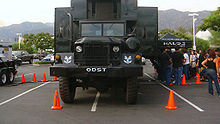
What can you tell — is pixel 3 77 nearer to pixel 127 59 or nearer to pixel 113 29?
pixel 113 29

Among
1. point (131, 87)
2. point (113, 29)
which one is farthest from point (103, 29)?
point (131, 87)

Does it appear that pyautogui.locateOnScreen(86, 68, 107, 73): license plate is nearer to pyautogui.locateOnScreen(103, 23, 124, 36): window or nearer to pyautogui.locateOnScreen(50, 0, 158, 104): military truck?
pyautogui.locateOnScreen(50, 0, 158, 104): military truck

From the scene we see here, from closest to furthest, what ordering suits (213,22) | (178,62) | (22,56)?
(178,62) → (213,22) → (22,56)

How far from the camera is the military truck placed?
7133mm

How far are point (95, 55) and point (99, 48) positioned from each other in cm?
23

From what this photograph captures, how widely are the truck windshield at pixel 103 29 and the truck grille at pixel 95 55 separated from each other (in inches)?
52.0

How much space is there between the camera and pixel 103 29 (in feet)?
28.3

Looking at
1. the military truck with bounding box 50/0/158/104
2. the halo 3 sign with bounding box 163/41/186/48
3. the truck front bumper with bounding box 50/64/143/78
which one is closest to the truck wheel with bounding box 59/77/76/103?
the military truck with bounding box 50/0/158/104

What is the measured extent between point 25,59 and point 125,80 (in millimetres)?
27261

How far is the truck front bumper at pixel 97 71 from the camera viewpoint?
6.98 m

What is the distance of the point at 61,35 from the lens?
28.6 ft

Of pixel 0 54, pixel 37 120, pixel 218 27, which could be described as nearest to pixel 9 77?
pixel 0 54

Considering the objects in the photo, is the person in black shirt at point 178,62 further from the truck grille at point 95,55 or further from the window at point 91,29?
the truck grille at point 95,55

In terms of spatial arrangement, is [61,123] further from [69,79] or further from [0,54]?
[0,54]
